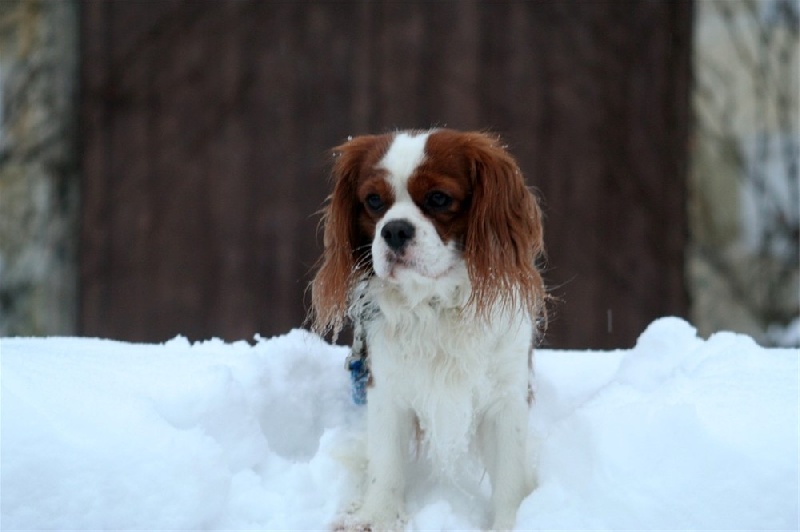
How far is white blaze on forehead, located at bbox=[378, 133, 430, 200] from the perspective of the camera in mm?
2062

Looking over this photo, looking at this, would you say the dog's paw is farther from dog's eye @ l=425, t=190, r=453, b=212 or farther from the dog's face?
dog's eye @ l=425, t=190, r=453, b=212

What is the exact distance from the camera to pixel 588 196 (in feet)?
15.8

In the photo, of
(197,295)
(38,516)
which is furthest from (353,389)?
(197,295)

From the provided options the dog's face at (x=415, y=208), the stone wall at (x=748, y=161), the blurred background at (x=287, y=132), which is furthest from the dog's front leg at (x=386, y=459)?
the stone wall at (x=748, y=161)

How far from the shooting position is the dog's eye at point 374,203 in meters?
2.11

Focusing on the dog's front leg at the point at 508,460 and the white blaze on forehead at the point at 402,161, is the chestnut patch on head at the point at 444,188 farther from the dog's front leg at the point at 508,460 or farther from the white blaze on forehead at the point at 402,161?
the dog's front leg at the point at 508,460

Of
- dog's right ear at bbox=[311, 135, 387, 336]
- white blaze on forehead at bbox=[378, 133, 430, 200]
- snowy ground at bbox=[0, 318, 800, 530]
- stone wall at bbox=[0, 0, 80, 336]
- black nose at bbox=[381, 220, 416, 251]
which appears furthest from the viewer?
stone wall at bbox=[0, 0, 80, 336]

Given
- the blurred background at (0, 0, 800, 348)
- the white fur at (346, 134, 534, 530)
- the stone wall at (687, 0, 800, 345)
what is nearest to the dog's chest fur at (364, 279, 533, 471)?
the white fur at (346, 134, 534, 530)

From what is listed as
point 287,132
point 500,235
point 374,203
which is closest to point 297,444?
point 374,203

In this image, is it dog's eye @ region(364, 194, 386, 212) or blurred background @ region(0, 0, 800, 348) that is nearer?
dog's eye @ region(364, 194, 386, 212)

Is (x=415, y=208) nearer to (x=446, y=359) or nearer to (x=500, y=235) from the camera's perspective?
(x=500, y=235)

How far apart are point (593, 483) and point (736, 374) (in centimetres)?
57

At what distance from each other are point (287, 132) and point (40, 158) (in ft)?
4.94

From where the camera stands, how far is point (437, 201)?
82.0 inches
